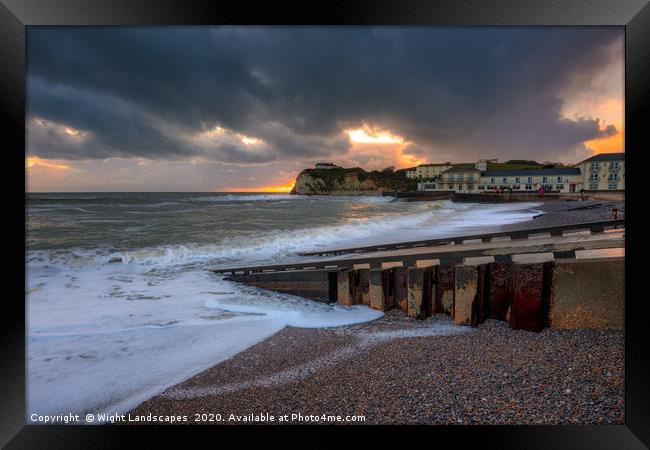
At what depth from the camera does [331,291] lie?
165 inches

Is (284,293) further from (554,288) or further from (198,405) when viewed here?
(554,288)

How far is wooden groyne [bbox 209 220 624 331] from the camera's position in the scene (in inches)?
93.6

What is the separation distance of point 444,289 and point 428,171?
74.0m

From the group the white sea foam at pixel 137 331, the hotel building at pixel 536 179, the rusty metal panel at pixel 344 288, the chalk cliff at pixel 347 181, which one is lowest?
the white sea foam at pixel 137 331

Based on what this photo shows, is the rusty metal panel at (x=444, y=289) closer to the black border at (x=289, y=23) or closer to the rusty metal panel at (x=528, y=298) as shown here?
the rusty metal panel at (x=528, y=298)

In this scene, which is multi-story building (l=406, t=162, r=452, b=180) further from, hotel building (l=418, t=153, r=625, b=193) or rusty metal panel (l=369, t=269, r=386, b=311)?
rusty metal panel (l=369, t=269, r=386, b=311)

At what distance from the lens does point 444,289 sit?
3248mm

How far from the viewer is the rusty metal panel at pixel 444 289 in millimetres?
3201

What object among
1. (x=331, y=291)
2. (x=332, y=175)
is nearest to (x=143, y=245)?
→ (x=331, y=291)

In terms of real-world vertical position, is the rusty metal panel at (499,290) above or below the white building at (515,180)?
below

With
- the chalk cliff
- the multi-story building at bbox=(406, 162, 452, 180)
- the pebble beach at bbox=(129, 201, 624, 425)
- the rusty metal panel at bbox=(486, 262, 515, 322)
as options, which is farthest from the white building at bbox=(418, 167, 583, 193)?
the pebble beach at bbox=(129, 201, 624, 425)

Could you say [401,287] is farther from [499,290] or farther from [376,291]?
[499,290]

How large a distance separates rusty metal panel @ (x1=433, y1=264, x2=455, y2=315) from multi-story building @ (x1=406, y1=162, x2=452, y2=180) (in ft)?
228

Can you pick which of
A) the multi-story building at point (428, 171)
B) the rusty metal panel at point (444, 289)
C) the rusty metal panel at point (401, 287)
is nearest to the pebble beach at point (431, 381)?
the rusty metal panel at point (444, 289)
